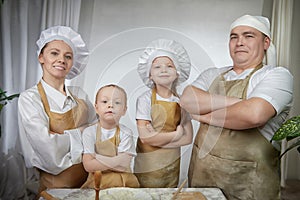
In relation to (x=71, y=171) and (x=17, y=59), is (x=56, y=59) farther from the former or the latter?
(x=71, y=171)

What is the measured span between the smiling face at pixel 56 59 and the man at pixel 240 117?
0.53 m

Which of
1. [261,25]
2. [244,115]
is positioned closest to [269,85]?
[244,115]

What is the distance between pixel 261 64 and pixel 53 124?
3.07 feet

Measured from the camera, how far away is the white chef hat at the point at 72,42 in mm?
1756

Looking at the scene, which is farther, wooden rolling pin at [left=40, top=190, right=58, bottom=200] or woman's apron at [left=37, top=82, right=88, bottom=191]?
woman's apron at [left=37, top=82, right=88, bottom=191]

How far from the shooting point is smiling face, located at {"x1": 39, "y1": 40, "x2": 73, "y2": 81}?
1.74 meters

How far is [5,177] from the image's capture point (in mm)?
1807

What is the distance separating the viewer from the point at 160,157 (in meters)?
1.76

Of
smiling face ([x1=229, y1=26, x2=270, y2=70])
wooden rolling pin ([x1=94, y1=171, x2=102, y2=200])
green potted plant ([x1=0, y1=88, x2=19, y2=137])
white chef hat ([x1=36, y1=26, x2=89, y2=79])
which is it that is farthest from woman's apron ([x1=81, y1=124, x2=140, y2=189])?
smiling face ([x1=229, y1=26, x2=270, y2=70])

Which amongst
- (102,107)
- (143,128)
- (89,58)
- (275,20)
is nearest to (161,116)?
(143,128)

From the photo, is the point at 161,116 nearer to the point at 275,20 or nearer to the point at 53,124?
the point at 53,124

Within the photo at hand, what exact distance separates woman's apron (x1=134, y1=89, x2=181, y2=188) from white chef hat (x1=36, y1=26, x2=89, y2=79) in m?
0.34

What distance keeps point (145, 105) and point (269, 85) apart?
1.73ft

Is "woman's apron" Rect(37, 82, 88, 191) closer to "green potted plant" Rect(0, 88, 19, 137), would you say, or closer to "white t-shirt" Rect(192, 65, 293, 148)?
"green potted plant" Rect(0, 88, 19, 137)
